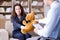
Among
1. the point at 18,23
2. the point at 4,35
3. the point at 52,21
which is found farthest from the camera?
the point at 18,23

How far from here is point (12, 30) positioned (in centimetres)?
375

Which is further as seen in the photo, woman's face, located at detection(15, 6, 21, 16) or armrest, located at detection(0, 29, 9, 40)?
woman's face, located at detection(15, 6, 21, 16)

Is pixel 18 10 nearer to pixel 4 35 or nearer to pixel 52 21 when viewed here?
pixel 4 35

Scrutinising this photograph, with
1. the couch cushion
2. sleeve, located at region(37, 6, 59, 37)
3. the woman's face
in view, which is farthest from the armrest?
sleeve, located at region(37, 6, 59, 37)

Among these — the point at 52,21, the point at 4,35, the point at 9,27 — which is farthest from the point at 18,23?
the point at 52,21

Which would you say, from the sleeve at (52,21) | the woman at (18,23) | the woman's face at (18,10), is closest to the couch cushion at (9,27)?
the woman at (18,23)

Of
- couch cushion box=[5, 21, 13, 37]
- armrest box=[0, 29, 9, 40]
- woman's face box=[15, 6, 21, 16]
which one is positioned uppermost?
woman's face box=[15, 6, 21, 16]

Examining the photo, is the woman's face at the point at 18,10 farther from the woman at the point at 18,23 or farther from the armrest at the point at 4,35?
the armrest at the point at 4,35

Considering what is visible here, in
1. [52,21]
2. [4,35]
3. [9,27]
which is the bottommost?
[4,35]

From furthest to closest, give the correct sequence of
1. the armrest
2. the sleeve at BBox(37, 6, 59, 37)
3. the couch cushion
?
the couch cushion < the armrest < the sleeve at BBox(37, 6, 59, 37)

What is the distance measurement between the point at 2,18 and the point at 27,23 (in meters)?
3.57

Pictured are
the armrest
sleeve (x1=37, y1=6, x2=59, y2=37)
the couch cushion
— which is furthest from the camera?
Answer: the couch cushion

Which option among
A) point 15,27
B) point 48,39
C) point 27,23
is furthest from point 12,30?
point 48,39

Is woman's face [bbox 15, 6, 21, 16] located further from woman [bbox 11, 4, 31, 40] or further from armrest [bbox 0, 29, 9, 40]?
armrest [bbox 0, 29, 9, 40]
